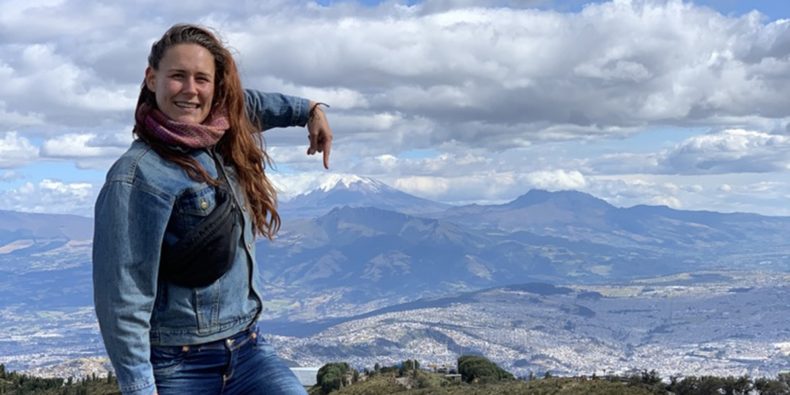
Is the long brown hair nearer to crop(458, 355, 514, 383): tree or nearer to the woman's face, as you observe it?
the woman's face

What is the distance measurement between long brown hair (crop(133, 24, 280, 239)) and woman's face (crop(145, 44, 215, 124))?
4cm

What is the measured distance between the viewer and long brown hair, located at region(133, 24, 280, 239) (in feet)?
13.8

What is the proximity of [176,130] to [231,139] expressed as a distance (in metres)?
0.38

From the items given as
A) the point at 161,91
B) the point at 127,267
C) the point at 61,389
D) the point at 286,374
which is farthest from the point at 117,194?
the point at 61,389

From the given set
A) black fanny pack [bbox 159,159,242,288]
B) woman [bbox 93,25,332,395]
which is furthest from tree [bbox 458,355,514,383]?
black fanny pack [bbox 159,159,242,288]

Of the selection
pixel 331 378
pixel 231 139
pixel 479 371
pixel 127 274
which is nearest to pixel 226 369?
pixel 127 274

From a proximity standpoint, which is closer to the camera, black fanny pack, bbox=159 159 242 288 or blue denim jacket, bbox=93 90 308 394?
blue denim jacket, bbox=93 90 308 394

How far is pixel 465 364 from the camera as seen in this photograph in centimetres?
3675

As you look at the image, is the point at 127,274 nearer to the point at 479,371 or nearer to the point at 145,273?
the point at 145,273

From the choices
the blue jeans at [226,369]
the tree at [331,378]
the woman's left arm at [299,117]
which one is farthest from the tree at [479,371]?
the blue jeans at [226,369]

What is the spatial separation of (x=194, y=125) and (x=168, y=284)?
73 centimetres

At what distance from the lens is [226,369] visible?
439 cm

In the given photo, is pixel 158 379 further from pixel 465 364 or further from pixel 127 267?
pixel 465 364

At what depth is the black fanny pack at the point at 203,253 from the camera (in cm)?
405
